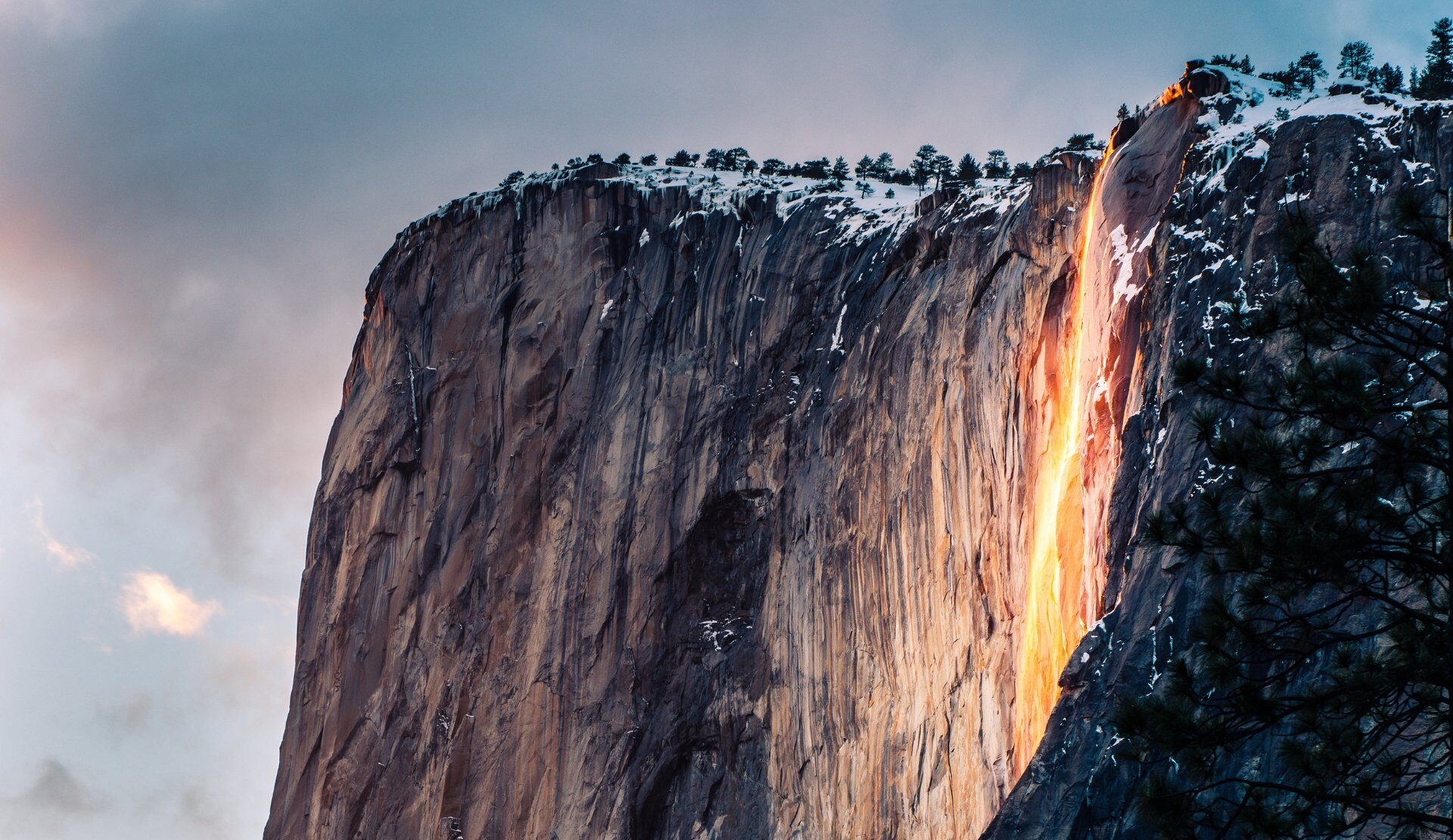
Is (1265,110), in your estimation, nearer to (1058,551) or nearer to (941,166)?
(1058,551)

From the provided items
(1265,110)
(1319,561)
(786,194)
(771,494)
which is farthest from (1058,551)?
(786,194)

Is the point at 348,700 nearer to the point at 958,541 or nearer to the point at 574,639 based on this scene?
the point at 574,639

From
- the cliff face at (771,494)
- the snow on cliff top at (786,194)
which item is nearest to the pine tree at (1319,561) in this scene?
the cliff face at (771,494)

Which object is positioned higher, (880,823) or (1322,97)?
(1322,97)

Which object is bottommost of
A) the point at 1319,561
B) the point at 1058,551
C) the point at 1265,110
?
the point at 1319,561

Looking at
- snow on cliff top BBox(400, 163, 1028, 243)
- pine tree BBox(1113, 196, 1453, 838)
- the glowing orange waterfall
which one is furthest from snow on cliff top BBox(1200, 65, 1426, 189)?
pine tree BBox(1113, 196, 1453, 838)

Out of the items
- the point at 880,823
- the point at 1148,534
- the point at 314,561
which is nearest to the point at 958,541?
the point at 880,823

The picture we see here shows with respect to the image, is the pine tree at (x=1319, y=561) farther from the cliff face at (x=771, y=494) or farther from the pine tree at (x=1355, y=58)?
the pine tree at (x=1355, y=58)
